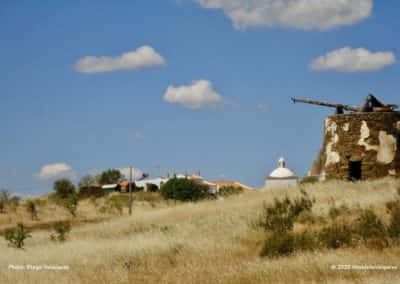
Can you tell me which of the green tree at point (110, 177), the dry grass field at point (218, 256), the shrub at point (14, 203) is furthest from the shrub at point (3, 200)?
the green tree at point (110, 177)

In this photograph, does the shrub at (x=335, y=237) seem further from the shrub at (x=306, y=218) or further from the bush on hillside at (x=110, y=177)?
the bush on hillside at (x=110, y=177)

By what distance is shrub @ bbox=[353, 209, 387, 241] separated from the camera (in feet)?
42.7

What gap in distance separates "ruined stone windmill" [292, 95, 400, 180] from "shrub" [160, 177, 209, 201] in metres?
29.8

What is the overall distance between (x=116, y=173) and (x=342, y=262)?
90.3 metres

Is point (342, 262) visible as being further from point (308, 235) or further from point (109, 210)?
point (109, 210)

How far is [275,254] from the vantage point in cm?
1255

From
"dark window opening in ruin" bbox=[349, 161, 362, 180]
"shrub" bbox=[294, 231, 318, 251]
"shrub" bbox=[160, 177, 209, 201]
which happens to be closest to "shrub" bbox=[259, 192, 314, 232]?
"shrub" bbox=[294, 231, 318, 251]

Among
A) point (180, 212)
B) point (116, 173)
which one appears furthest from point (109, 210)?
point (116, 173)

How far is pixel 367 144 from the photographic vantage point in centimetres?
2291

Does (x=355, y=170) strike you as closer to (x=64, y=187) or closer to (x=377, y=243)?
(x=377, y=243)

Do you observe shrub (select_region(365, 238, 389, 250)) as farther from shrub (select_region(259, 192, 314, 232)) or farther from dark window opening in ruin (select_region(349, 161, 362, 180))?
dark window opening in ruin (select_region(349, 161, 362, 180))

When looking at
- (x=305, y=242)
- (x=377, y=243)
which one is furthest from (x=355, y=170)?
(x=377, y=243)

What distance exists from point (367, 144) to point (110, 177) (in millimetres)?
78432

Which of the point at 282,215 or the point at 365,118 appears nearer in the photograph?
the point at 282,215
